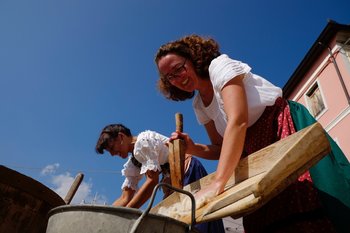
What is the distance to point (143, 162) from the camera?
266 centimetres

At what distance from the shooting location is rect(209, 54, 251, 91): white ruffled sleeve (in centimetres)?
129

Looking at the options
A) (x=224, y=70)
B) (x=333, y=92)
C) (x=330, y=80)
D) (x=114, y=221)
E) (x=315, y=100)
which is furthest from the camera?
(x=315, y=100)

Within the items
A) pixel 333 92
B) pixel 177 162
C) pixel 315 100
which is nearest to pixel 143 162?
pixel 177 162

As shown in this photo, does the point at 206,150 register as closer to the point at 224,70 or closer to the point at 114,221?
the point at 224,70

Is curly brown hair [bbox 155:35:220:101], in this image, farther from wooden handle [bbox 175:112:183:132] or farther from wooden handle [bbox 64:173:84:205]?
wooden handle [bbox 64:173:84:205]

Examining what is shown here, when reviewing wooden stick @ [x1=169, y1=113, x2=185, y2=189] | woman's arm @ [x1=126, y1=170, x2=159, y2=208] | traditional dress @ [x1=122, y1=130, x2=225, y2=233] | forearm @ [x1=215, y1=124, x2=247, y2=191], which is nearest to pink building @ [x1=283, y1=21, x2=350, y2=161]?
traditional dress @ [x1=122, y1=130, x2=225, y2=233]

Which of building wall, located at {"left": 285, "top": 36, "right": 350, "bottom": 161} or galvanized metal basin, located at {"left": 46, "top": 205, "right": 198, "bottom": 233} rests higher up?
building wall, located at {"left": 285, "top": 36, "right": 350, "bottom": 161}

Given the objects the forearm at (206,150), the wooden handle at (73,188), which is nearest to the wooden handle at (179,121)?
the forearm at (206,150)

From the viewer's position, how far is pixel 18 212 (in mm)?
1526

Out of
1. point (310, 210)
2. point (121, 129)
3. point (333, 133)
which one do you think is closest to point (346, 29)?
point (333, 133)

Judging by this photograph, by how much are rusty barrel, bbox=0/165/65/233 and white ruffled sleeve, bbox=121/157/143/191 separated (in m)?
1.56

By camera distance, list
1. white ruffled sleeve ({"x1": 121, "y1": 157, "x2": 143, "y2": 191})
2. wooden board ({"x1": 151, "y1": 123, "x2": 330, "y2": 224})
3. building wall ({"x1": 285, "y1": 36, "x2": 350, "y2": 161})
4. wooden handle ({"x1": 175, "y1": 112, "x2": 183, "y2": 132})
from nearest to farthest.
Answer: wooden board ({"x1": 151, "y1": 123, "x2": 330, "y2": 224}) < wooden handle ({"x1": 175, "y1": 112, "x2": 183, "y2": 132}) < white ruffled sleeve ({"x1": 121, "y1": 157, "x2": 143, "y2": 191}) < building wall ({"x1": 285, "y1": 36, "x2": 350, "y2": 161})

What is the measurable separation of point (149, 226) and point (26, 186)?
1.07 m

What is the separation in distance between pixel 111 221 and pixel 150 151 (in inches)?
70.0
